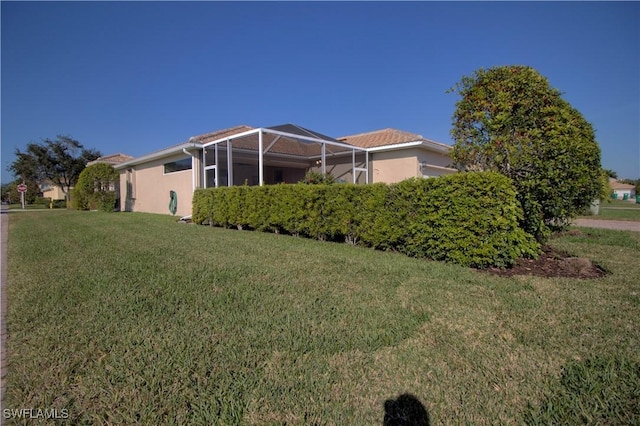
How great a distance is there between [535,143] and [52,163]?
40962 mm

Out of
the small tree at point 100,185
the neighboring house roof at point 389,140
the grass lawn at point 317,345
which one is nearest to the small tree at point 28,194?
the small tree at point 100,185

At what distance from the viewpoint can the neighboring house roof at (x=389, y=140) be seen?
45.7 ft

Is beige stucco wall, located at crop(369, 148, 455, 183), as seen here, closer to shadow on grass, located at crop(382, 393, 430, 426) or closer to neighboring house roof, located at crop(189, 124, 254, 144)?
neighboring house roof, located at crop(189, 124, 254, 144)

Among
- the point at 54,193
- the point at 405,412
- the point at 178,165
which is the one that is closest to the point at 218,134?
the point at 178,165

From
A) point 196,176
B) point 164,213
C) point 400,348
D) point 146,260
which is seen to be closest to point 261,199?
point 146,260

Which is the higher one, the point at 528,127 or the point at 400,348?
the point at 528,127

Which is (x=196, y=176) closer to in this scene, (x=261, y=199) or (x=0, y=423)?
(x=261, y=199)

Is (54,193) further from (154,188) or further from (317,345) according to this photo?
(317,345)

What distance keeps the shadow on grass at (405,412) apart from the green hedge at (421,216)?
3.68 meters

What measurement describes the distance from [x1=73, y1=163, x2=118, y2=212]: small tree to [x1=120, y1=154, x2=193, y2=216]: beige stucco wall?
1129 millimetres

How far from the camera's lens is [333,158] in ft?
57.3

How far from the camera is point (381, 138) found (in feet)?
54.7

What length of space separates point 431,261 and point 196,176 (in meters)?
11.9

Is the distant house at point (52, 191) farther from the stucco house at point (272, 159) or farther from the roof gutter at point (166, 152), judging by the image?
the stucco house at point (272, 159)
